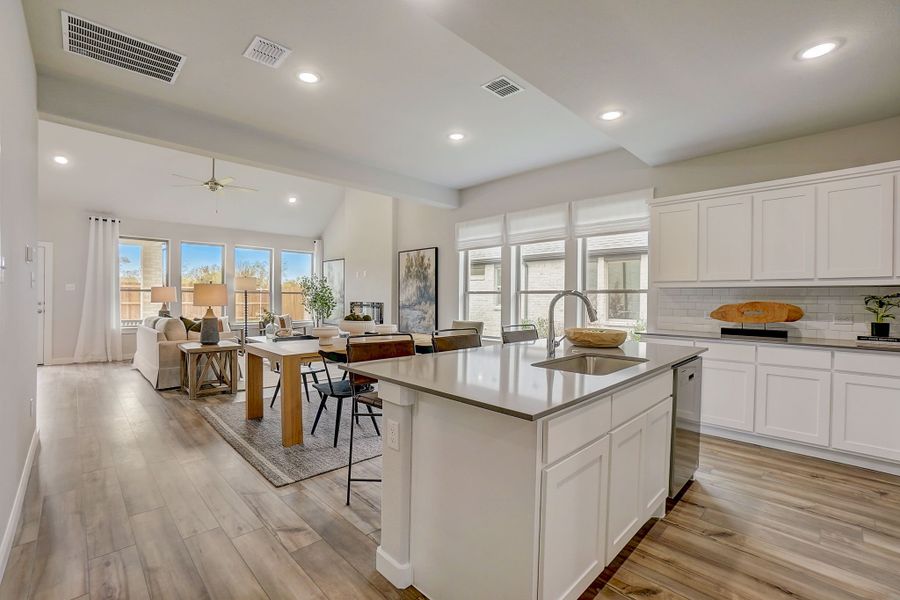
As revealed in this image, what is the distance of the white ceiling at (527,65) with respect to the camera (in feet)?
6.68

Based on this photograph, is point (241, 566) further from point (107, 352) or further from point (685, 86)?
point (107, 352)

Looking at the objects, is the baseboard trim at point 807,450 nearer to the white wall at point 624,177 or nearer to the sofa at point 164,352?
the white wall at point 624,177

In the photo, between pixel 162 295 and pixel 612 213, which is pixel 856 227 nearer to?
pixel 612 213

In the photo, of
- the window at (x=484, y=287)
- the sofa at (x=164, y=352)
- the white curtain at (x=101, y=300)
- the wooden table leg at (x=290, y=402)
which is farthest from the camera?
the white curtain at (x=101, y=300)

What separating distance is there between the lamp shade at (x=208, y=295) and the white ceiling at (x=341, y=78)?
2358 mm

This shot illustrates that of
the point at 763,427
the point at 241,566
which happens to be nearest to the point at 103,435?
the point at 241,566

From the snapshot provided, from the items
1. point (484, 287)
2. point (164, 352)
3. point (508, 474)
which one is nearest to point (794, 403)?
point (508, 474)

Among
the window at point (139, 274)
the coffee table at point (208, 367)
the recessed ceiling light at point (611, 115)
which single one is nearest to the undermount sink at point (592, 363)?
the recessed ceiling light at point (611, 115)

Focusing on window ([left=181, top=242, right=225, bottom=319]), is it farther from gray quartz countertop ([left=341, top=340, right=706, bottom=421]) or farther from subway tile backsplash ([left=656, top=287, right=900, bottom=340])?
subway tile backsplash ([left=656, top=287, right=900, bottom=340])

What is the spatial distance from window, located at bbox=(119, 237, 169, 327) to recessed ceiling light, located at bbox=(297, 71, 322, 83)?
22.9 feet

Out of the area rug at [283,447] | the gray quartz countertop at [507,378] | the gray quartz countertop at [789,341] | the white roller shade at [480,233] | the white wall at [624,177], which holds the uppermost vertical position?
the white wall at [624,177]

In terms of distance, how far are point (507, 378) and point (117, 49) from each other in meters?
3.32

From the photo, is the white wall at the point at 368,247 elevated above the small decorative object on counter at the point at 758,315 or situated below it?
above

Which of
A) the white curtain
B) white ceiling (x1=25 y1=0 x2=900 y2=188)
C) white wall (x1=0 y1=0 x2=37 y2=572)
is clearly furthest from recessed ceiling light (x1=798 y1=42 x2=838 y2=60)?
the white curtain
